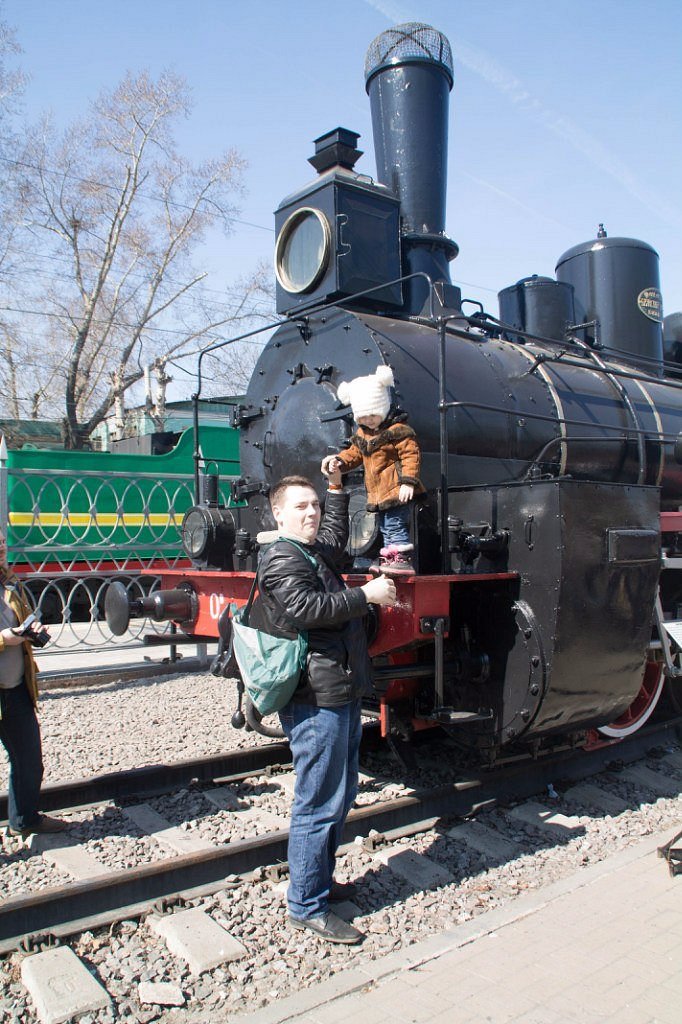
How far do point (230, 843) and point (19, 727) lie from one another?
1.09 metres

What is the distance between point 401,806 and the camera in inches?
154

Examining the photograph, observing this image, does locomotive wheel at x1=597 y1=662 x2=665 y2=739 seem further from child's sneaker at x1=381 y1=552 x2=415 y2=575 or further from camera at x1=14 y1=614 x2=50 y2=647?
camera at x1=14 y1=614 x2=50 y2=647

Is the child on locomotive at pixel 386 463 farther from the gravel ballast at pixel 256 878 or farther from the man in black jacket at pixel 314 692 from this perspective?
the gravel ballast at pixel 256 878

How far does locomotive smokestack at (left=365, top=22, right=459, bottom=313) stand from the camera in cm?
552

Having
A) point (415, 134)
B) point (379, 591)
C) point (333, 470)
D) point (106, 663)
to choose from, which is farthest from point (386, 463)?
point (106, 663)

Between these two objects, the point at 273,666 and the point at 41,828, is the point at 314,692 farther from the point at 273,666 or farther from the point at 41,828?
the point at 41,828

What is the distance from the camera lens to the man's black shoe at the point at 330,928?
9.45 feet

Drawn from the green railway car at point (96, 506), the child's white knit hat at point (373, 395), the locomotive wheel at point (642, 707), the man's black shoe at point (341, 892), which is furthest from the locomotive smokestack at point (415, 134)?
the green railway car at point (96, 506)

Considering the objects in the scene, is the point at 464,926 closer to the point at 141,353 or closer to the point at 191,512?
the point at 191,512

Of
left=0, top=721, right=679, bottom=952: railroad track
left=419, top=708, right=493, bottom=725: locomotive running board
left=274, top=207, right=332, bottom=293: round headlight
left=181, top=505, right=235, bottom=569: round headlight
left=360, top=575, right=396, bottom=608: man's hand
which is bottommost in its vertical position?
left=0, top=721, right=679, bottom=952: railroad track

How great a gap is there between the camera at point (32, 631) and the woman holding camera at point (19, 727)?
0.22 feet

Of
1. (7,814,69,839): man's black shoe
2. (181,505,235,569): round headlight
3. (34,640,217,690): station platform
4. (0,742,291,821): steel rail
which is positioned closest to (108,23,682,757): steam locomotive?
(181,505,235,569): round headlight

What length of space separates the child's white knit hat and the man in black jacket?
0.93m

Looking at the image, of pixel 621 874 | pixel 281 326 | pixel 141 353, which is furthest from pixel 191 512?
pixel 141 353
